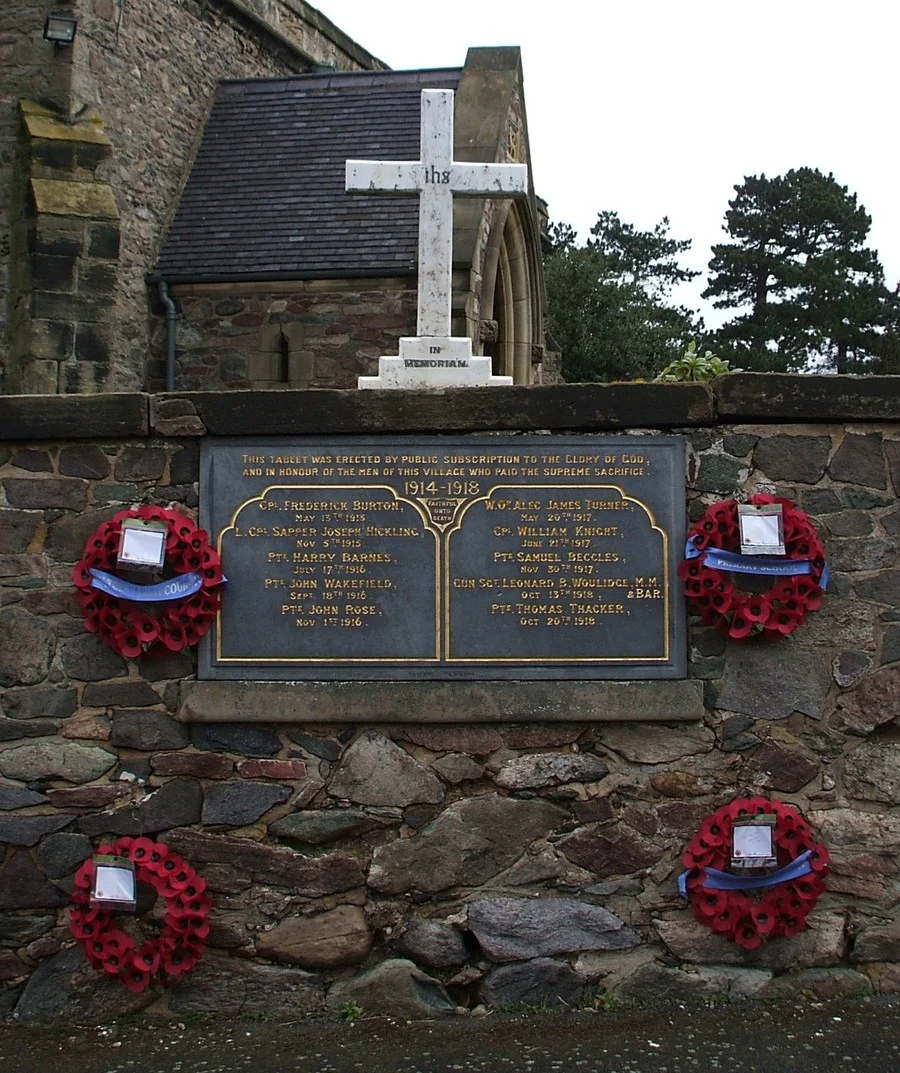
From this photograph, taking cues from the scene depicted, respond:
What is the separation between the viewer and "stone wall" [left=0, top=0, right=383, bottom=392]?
12.7 meters

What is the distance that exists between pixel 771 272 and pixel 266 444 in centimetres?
3786

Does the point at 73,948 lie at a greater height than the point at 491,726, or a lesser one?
lesser

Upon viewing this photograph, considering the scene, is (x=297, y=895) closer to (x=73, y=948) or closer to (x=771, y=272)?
(x=73, y=948)

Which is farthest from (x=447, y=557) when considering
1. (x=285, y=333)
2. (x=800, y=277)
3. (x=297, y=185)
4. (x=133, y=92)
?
(x=800, y=277)

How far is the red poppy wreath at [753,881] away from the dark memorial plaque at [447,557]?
660 mm

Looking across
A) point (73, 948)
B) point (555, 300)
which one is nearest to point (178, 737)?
point (73, 948)

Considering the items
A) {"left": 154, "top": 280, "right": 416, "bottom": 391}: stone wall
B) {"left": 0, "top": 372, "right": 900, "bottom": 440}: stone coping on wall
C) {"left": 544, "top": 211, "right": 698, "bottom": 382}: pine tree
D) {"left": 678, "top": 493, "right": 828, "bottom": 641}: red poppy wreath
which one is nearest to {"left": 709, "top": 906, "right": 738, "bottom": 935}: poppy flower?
{"left": 678, "top": 493, "right": 828, "bottom": 641}: red poppy wreath

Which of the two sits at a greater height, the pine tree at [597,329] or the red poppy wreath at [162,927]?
the pine tree at [597,329]

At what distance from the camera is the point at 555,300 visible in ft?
94.0

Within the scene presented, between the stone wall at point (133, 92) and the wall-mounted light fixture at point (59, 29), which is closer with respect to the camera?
the wall-mounted light fixture at point (59, 29)

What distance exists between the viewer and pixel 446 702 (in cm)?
555

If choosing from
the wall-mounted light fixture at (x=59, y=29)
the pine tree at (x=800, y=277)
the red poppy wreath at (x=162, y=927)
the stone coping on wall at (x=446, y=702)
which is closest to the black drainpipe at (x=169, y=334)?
the wall-mounted light fixture at (x=59, y=29)

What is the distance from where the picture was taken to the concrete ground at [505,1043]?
4883mm

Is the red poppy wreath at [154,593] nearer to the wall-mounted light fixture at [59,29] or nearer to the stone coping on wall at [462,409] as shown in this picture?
the stone coping on wall at [462,409]
